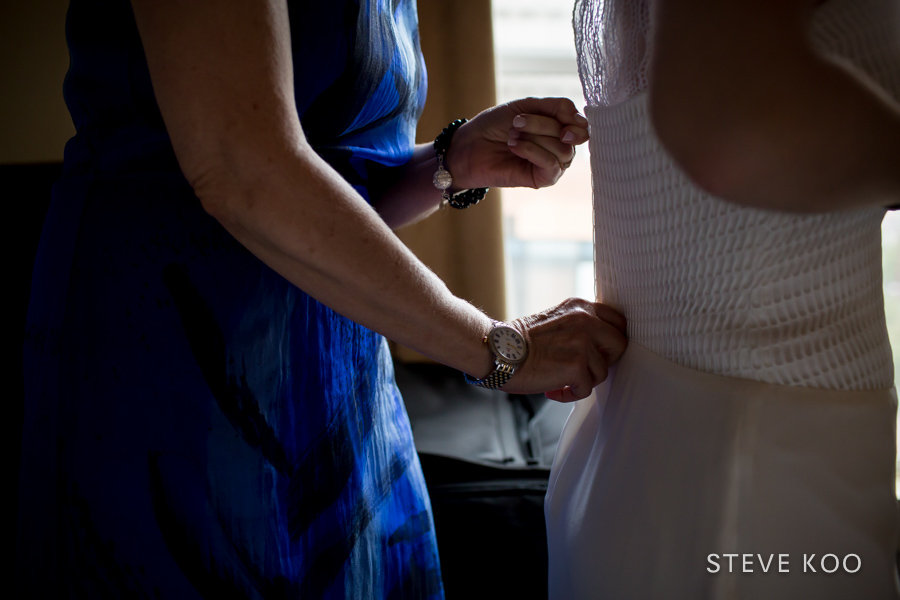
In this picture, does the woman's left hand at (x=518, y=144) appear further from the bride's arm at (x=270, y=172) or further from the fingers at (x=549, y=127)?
the bride's arm at (x=270, y=172)

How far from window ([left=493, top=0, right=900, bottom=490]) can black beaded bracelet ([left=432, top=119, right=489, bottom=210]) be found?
53.9 inches

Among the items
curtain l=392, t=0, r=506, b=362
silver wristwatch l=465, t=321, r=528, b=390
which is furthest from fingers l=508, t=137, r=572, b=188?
curtain l=392, t=0, r=506, b=362

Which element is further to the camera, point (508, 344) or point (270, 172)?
point (508, 344)

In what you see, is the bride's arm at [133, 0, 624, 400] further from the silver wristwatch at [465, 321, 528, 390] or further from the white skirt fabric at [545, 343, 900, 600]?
the white skirt fabric at [545, 343, 900, 600]

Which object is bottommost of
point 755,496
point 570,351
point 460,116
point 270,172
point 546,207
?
point 755,496

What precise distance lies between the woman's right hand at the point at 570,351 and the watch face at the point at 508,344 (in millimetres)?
10

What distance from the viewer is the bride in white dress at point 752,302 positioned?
405 millimetres

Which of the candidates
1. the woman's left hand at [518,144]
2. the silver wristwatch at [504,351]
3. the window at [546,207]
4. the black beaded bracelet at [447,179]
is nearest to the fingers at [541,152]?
the woman's left hand at [518,144]

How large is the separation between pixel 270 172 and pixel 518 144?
0.34 metres

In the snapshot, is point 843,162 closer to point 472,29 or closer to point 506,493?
point 506,493

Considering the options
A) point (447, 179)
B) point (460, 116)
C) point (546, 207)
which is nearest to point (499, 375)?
point (447, 179)

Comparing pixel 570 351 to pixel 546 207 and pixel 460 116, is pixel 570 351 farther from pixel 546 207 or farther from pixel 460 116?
pixel 546 207

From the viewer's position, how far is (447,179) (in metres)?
0.78

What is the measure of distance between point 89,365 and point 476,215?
168 cm
